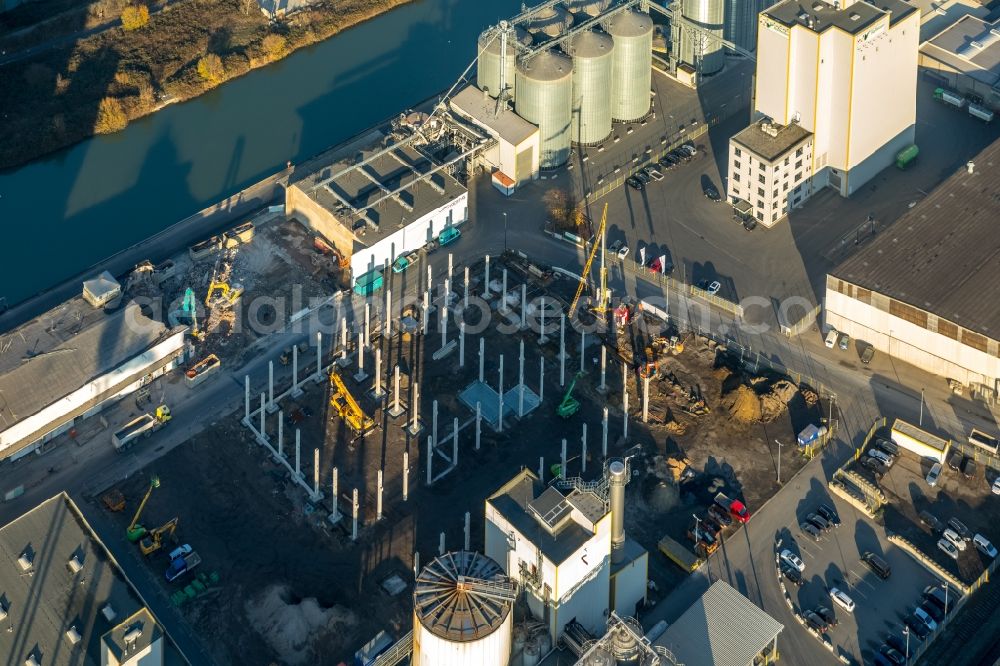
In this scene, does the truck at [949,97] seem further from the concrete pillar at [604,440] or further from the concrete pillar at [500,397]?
the concrete pillar at [604,440]

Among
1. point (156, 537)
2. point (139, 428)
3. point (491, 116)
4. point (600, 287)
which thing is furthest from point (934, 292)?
point (139, 428)

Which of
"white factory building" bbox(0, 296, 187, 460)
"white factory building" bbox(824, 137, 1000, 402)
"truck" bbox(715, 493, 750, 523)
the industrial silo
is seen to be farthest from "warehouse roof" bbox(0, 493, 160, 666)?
"white factory building" bbox(824, 137, 1000, 402)

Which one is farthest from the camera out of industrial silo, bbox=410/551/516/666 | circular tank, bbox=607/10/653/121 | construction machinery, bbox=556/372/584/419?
circular tank, bbox=607/10/653/121

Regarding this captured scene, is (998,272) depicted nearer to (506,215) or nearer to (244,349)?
(506,215)

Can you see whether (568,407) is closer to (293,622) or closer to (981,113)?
(293,622)

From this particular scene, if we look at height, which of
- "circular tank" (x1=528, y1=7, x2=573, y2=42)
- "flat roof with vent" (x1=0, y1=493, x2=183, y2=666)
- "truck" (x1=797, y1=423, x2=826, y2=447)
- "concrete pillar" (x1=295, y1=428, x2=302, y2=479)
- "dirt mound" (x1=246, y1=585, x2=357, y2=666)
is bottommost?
"truck" (x1=797, y1=423, x2=826, y2=447)

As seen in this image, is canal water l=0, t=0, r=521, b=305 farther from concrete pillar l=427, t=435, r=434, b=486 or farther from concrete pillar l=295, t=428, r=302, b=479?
concrete pillar l=427, t=435, r=434, b=486

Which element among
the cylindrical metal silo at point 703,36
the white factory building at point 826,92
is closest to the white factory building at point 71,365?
the white factory building at point 826,92
